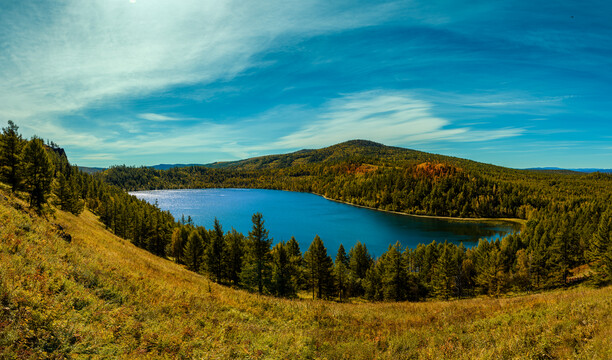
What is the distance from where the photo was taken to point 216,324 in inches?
402

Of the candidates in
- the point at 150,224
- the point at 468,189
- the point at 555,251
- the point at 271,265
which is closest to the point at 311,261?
the point at 271,265

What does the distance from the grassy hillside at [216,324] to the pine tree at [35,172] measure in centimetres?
2750

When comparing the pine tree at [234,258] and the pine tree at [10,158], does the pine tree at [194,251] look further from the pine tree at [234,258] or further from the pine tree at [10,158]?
the pine tree at [10,158]

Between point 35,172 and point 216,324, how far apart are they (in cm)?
4057

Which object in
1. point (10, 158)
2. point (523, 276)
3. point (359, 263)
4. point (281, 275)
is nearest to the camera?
point (10, 158)

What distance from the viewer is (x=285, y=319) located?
41.1 feet

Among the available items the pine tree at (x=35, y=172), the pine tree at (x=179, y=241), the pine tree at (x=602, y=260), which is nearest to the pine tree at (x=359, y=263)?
the pine tree at (x=602, y=260)

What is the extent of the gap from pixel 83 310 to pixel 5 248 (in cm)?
583

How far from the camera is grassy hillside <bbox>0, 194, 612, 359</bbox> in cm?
684

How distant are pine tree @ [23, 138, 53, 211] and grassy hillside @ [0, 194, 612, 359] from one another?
2750cm

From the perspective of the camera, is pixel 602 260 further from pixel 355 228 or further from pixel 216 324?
pixel 355 228

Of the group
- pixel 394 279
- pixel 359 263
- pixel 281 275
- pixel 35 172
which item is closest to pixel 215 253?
pixel 281 275

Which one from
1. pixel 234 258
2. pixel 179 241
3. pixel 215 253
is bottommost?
pixel 179 241

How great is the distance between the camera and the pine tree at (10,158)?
31.3 meters
